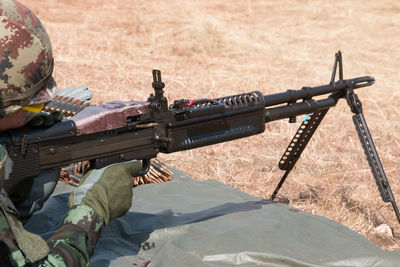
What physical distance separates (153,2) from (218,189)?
47.8ft

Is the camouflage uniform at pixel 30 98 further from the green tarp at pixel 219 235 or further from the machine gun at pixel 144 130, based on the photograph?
the green tarp at pixel 219 235

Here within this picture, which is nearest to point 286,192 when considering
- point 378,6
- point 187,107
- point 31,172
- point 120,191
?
point 187,107

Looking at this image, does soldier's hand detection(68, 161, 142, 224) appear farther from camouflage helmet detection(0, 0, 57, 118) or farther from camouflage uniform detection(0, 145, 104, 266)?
camouflage helmet detection(0, 0, 57, 118)

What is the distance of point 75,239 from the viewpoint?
9.11 ft

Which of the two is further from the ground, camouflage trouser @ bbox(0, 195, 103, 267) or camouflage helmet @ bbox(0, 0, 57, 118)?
camouflage helmet @ bbox(0, 0, 57, 118)

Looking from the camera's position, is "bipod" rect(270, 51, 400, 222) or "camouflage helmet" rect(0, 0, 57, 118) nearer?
"camouflage helmet" rect(0, 0, 57, 118)

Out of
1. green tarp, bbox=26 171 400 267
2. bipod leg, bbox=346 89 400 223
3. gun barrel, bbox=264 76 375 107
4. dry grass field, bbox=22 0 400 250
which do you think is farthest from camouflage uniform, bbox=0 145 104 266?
dry grass field, bbox=22 0 400 250

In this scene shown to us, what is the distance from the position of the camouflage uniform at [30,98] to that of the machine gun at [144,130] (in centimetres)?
47

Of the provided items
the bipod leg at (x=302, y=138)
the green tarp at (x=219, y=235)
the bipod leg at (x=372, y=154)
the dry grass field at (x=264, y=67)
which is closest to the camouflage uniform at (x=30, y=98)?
the green tarp at (x=219, y=235)

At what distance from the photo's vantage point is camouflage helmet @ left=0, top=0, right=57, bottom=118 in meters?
2.76

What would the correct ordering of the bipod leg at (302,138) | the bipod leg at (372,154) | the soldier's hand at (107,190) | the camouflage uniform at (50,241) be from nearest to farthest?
the camouflage uniform at (50,241)
the soldier's hand at (107,190)
the bipod leg at (372,154)
the bipod leg at (302,138)

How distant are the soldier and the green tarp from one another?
3.56ft

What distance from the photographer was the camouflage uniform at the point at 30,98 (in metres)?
2.48

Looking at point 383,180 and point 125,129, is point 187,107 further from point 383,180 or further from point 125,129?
point 383,180
